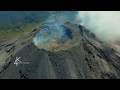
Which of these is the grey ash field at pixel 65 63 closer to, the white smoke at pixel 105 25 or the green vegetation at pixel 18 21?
the white smoke at pixel 105 25

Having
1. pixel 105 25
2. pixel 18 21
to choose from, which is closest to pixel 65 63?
pixel 105 25

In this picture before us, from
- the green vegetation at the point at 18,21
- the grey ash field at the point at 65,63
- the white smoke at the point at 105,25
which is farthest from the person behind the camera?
the green vegetation at the point at 18,21

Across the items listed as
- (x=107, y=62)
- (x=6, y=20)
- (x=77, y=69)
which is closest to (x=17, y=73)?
A: (x=77, y=69)

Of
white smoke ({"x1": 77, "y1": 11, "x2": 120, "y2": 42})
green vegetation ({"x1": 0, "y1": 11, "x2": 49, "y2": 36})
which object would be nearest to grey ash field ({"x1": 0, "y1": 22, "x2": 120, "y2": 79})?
white smoke ({"x1": 77, "y1": 11, "x2": 120, "y2": 42})

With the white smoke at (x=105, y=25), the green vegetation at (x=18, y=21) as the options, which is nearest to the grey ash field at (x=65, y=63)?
the white smoke at (x=105, y=25)

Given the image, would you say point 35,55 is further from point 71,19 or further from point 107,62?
point 71,19

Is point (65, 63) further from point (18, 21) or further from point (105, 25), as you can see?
point (18, 21)
